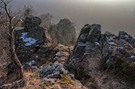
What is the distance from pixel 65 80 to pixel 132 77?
569 centimetres

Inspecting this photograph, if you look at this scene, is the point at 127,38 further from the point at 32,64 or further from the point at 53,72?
the point at 53,72

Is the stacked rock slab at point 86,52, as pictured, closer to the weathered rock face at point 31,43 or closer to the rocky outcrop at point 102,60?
the rocky outcrop at point 102,60

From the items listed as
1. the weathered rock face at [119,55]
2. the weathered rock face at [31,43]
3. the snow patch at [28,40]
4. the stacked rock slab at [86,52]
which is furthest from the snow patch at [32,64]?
the weathered rock face at [119,55]

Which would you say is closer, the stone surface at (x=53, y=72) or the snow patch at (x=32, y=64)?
the stone surface at (x=53, y=72)

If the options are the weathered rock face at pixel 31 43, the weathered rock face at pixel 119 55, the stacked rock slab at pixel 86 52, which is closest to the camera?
the weathered rock face at pixel 119 55

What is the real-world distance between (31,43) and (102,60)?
365 inches

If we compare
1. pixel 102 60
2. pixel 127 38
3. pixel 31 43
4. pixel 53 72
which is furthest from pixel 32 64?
pixel 53 72

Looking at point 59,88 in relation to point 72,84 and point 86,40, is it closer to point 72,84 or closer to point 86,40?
point 72,84

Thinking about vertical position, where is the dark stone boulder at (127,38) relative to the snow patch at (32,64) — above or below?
above

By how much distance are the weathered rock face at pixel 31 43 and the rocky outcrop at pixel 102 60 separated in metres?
4.54

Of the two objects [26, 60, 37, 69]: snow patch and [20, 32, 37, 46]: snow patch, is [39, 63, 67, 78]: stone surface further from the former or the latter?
[20, 32, 37, 46]: snow patch

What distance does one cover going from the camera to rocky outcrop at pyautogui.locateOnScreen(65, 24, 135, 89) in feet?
48.4

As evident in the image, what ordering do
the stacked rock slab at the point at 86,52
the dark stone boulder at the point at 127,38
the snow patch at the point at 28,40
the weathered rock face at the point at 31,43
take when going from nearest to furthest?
the stacked rock slab at the point at 86,52 → the dark stone boulder at the point at 127,38 → the weathered rock face at the point at 31,43 → the snow patch at the point at 28,40

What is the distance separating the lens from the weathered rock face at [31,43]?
22.6m
